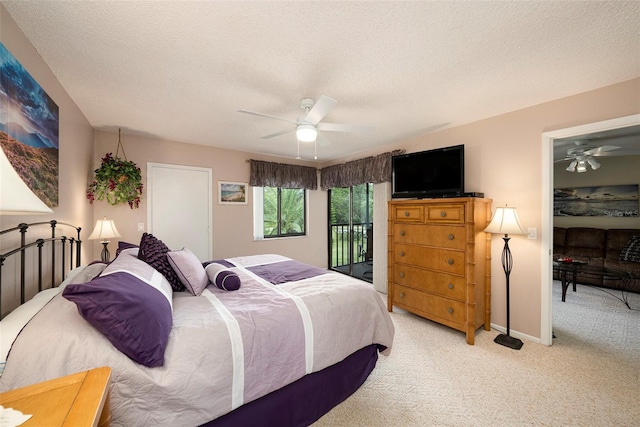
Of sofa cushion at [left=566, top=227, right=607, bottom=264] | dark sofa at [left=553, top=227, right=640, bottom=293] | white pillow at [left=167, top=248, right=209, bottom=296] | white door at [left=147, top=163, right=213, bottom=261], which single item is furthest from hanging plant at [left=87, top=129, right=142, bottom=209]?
sofa cushion at [left=566, top=227, right=607, bottom=264]

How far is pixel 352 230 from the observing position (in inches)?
199

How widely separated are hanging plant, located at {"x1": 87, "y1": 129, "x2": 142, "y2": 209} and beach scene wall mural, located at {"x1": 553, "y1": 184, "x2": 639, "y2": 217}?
24.8 feet

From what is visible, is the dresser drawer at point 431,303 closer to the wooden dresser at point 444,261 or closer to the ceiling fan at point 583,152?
the wooden dresser at point 444,261

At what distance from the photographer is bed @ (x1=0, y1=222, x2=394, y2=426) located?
3.39 feet

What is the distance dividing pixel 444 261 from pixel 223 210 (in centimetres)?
Result: 340

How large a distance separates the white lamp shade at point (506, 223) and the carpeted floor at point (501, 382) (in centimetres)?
116

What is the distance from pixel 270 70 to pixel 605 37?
2.22 meters

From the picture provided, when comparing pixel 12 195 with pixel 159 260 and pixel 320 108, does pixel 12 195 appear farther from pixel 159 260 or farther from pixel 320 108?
pixel 320 108

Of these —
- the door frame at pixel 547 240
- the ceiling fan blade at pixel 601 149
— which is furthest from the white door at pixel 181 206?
the ceiling fan blade at pixel 601 149

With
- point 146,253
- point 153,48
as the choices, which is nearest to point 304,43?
point 153,48

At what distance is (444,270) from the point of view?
2744 millimetres

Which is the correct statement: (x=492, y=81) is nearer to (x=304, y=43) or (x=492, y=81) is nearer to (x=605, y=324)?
(x=304, y=43)

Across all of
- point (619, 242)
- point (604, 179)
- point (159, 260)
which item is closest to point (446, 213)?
point (159, 260)

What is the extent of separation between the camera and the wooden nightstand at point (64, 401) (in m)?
0.71
